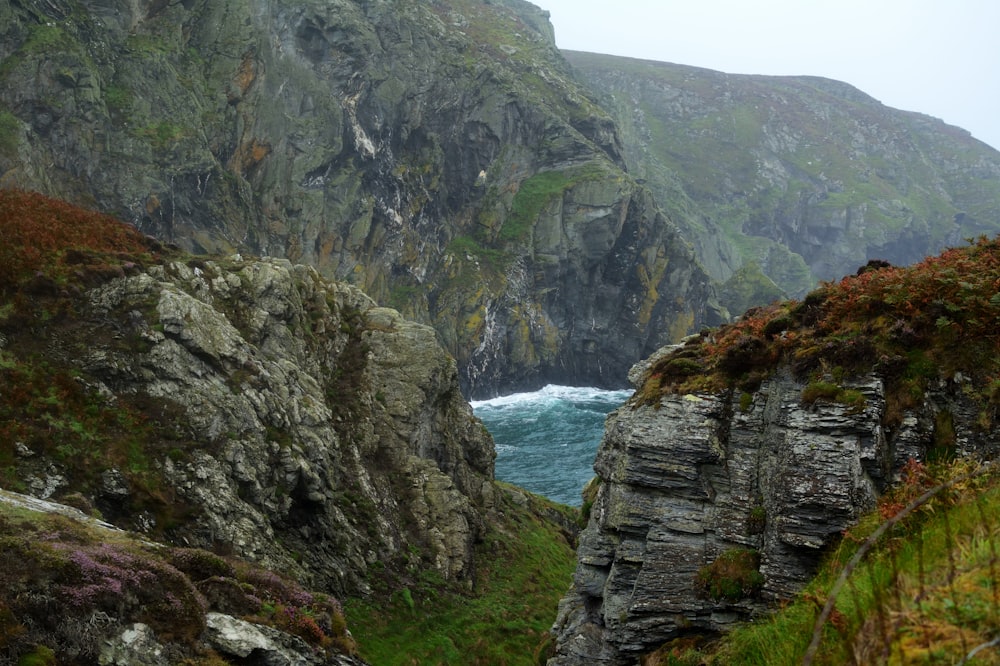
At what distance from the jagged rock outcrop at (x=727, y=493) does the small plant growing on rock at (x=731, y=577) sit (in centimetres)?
10

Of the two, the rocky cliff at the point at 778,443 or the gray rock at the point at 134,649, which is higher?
the rocky cliff at the point at 778,443

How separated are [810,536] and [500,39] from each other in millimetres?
166767

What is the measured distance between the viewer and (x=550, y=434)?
92.1 meters

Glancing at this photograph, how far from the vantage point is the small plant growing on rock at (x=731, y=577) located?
47.9 ft

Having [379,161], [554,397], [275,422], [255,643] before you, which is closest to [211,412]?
Result: [275,422]

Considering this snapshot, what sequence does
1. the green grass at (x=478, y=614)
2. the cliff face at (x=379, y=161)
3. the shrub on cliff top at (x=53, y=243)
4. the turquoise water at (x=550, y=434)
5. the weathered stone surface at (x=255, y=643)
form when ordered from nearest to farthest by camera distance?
the weathered stone surface at (x=255, y=643), the shrub on cliff top at (x=53, y=243), the green grass at (x=478, y=614), the turquoise water at (x=550, y=434), the cliff face at (x=379, y=161)

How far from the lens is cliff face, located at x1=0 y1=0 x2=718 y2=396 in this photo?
2997 inches

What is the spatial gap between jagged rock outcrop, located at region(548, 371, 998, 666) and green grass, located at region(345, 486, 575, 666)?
862 centimetres

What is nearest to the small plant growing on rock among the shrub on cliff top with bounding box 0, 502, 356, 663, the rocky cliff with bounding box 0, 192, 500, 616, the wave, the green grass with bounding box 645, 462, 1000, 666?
the green grass with bounding box 645, 462, 1000, 666

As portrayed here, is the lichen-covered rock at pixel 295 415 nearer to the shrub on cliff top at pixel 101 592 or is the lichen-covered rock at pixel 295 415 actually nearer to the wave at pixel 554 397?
the shrub on cliff top at pixel 101 592

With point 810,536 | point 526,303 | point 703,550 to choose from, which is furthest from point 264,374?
point 526,303

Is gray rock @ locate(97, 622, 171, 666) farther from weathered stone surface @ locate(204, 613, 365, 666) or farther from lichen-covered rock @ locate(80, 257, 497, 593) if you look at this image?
lichen-covered rock @ locate(80, 257, 497, 593)

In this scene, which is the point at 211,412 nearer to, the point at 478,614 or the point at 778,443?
the point at 478,614

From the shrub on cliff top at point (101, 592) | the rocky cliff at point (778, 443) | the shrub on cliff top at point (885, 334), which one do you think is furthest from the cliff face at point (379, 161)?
the shrub on cliff top at point (885, 334)
